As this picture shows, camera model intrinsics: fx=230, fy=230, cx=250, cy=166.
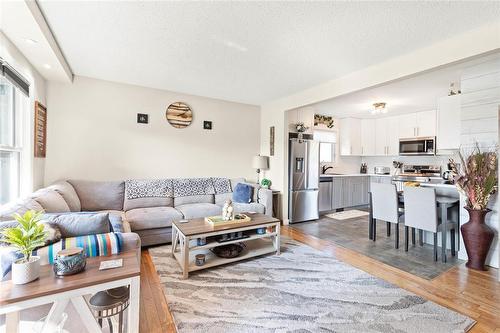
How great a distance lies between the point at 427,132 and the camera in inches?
208

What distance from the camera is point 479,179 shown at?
255 cm

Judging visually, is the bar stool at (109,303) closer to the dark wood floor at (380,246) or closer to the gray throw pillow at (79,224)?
the gray throw pillow at (79,224)

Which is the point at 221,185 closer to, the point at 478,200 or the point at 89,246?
the point at 89,246

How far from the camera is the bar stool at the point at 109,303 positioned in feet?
4.26

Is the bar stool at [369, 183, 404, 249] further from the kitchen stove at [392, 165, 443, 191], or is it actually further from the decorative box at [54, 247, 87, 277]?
the decorative box at [54, 247, 87, 277]

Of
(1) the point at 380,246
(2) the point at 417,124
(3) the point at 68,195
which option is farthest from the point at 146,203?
(2) the point at 417,124

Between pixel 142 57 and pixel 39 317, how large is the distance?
2.66 metres

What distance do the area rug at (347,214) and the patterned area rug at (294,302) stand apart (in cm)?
246

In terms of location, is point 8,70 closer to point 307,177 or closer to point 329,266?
point 329,266

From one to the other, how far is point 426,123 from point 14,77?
709cm

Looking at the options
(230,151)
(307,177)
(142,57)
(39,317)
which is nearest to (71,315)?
(39,317)

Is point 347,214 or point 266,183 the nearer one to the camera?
point 266,183

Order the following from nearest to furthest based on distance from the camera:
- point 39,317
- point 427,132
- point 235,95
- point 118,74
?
point 39,317 → point 118,74 → point 235,95 → point 427,132

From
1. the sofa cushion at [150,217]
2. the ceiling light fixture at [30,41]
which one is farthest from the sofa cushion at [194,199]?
the ceiling light fixture at [30,41]
